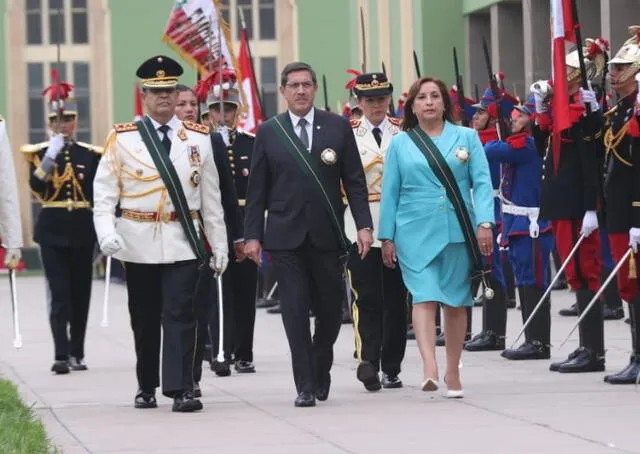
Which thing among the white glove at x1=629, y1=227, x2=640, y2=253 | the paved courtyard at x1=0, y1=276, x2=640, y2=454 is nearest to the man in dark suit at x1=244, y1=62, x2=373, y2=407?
the paved courtyard at x1=0, y1=276, x2=640, y2=454

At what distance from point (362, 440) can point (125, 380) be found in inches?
A: 185

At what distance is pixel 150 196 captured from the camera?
1115cm

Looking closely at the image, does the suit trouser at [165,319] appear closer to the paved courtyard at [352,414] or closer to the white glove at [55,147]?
the paved courtyard at [352,414]

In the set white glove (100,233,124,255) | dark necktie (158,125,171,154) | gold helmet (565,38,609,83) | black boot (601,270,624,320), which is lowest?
black boot (601,270,624,320)

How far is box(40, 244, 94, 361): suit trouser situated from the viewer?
14828mm

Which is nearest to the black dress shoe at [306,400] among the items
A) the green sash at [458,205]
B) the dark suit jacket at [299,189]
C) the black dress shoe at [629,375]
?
the dark suit jacket at [299,189]

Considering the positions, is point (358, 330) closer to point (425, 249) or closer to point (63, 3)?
point (425, 249)

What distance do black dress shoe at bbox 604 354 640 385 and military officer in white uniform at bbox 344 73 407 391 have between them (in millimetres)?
1304

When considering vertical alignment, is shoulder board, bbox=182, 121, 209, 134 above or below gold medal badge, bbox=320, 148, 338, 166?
above

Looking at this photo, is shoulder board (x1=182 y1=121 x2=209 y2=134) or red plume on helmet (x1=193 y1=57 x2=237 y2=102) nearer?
shoulder board (x1=182 y1=121 x2=209 y2=134)

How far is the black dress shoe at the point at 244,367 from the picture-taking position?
14.2 metres

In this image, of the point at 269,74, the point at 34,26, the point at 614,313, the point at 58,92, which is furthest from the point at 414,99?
the point at 34,26

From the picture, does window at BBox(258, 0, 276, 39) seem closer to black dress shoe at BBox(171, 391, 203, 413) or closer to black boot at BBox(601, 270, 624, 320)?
black boot at BBox(601, 270, 624, 320)

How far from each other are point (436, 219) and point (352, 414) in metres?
1.37
